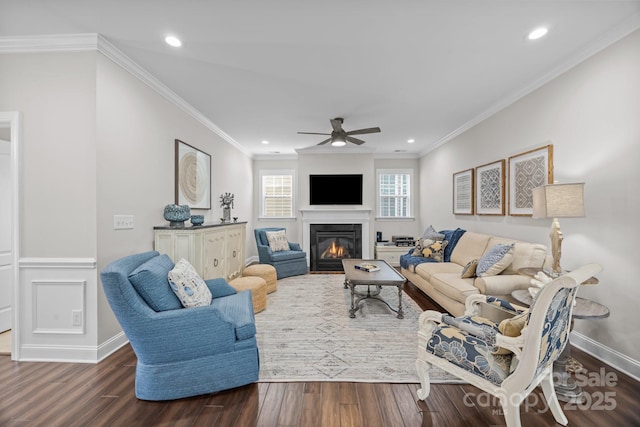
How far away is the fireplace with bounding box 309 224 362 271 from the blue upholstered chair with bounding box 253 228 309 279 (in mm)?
557

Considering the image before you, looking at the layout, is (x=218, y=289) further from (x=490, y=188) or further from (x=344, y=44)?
(x=490, y=188)

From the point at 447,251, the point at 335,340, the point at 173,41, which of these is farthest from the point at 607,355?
the point at 173,41

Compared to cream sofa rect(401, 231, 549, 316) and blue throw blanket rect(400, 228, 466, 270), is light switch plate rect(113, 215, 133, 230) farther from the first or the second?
blue throw blanket rect(400, 228, 466, 270)

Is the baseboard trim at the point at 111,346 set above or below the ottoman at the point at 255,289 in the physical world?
below

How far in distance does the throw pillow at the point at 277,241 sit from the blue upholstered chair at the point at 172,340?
3445 millimetres

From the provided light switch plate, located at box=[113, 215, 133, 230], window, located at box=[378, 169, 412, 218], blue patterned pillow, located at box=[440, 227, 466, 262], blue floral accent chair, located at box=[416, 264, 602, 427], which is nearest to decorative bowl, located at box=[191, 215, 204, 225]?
light switch plate, located at box=[113, 215, 133, 230]

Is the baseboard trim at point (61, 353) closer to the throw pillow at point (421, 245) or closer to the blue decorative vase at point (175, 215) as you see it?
the blue decorative vase at point (175, 215)

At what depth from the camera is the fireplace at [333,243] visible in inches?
238

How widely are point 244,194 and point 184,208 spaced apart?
9.78 feet

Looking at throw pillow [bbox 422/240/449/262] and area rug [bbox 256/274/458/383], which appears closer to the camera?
area rug [bbox 256/274/458/383]

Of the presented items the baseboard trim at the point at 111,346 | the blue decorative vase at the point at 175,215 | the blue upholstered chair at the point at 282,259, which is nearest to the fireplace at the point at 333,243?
the blue upholstered chair at the point at 282,259

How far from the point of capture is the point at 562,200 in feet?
7.22

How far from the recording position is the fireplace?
6047 millimetres

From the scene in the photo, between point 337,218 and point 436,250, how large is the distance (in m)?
2.38
